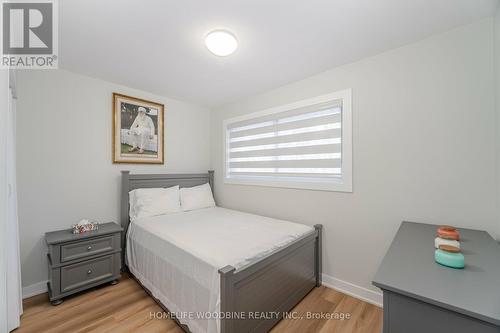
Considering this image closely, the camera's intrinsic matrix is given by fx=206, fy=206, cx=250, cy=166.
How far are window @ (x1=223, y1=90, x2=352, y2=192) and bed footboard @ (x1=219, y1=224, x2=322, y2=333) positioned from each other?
2.12ft

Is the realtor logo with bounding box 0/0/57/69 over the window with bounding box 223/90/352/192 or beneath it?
over

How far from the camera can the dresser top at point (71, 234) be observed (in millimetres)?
1977

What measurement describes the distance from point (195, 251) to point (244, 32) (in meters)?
1.79

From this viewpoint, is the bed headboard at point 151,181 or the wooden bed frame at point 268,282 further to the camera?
the bed headboard at point 151,181

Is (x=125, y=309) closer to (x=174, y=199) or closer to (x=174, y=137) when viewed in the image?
(x=174, y=199)

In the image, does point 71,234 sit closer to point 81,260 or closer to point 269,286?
point 81,260

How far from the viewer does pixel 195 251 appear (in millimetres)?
1597

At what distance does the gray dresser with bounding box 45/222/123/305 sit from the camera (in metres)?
1.94

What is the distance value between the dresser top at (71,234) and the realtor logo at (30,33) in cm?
152

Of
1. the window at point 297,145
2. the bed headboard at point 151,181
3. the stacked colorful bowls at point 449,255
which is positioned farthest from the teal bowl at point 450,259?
the bed headboard at point 151,181

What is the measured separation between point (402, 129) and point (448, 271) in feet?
4.28

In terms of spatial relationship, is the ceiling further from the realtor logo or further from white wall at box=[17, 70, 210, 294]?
white wall at box=[17, 70, 210, 294]

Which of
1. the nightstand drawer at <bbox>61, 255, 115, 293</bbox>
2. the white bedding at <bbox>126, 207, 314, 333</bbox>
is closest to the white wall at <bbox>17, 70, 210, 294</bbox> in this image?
the nightstand drawer at <bbox>61, 255, 115, 293</bbox>

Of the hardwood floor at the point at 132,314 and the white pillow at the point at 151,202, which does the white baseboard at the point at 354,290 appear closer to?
the hardwood floor at the point at 132,314
